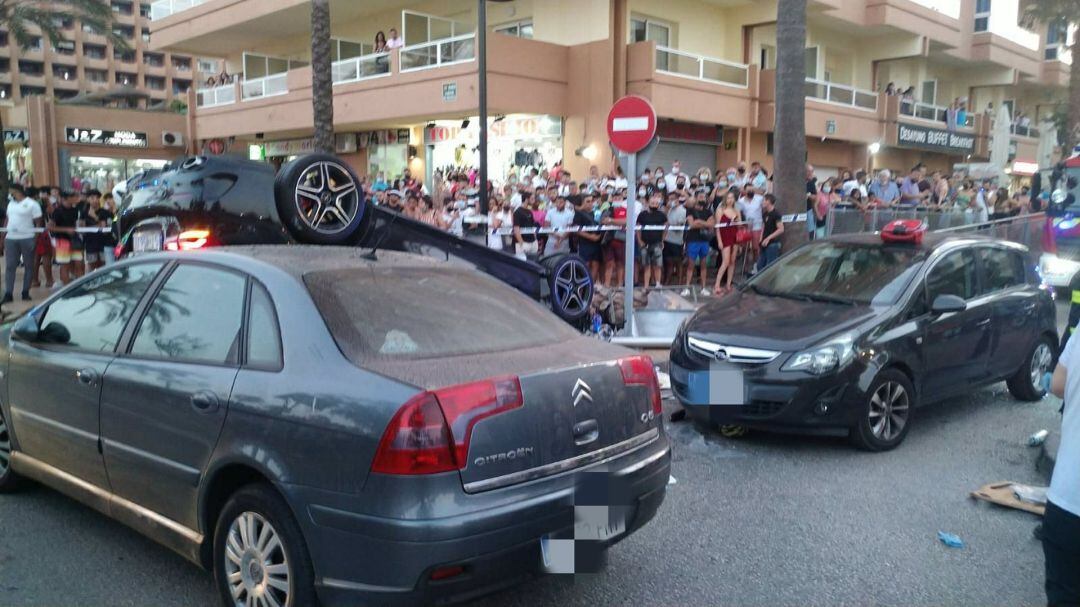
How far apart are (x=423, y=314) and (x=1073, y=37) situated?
29.0 metres

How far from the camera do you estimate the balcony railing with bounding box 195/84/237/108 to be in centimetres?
2844

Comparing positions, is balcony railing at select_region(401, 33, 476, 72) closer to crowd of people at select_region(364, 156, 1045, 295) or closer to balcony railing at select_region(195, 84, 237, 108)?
crowd of people at select_region(364, 156, 1045, 295)

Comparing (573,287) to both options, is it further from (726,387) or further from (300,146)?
(300,146)

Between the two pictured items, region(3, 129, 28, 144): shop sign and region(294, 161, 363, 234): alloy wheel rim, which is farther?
region(3, 129, 28, 144): shop sign

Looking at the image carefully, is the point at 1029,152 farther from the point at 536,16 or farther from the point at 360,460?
the point at 360,460

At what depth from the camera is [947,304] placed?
620 centimetres

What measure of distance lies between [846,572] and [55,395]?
409cm

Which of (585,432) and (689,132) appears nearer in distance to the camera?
(585,432)

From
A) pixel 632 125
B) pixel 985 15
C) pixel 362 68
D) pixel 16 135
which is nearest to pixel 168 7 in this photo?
pixel 16 135

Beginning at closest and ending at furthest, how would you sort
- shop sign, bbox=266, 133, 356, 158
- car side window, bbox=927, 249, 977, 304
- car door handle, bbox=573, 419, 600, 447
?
car door handle, bbox=573, 419, 600, 447 → car side window, bbox=927, 249, 977, 304 → shop sign, bbox=266, 133, 356, 158

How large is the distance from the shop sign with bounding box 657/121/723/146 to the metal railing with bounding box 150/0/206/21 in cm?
1733

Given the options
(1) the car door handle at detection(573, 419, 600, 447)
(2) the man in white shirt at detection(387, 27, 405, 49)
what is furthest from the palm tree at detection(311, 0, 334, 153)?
(1) the car door handle at detection(573, 419, 600, 447)

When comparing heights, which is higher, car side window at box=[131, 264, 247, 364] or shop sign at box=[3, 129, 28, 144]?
shop sign at box=[3, 129, 28, 144]

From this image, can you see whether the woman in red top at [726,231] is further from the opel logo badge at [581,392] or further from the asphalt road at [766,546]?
the opel logo badge at [581,392]
